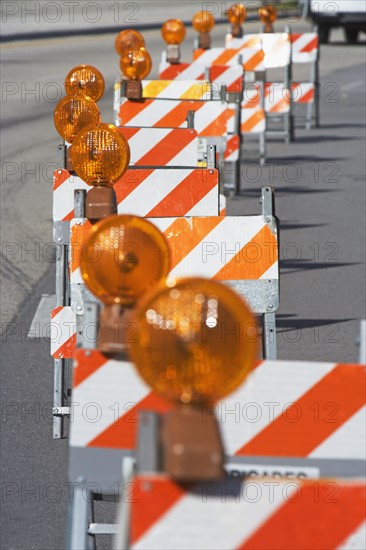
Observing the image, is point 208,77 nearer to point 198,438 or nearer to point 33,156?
point 33,156

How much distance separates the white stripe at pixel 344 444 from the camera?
4309mm

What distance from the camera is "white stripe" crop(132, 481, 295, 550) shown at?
11.3ft

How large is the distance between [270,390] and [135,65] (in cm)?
935

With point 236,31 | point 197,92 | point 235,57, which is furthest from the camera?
point 236,31

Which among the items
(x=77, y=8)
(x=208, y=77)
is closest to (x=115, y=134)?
(x=208, y=77)

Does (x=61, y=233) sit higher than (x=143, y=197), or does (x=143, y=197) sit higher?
(x=143, y=197)

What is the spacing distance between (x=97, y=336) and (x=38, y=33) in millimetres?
34655

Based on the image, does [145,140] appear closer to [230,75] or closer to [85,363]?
[85,363]

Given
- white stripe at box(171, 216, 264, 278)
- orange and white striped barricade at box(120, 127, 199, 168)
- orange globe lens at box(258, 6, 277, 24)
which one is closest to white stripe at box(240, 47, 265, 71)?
orange globe lens at box(258, 6, 277, 24)

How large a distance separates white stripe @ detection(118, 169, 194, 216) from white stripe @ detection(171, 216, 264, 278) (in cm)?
157

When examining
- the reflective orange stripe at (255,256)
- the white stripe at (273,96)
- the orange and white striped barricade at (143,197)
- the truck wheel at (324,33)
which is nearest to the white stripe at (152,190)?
the orange and white striped barricade at (143,197)

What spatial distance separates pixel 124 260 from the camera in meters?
3.88

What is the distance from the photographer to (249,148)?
2081cm

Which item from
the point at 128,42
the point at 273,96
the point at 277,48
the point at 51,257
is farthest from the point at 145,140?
the point at 277,48
